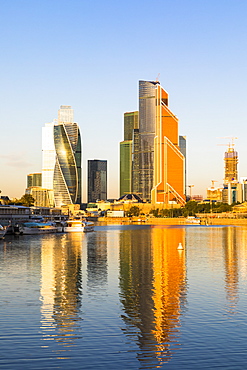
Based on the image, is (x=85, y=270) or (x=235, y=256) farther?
(x=235, y=256)

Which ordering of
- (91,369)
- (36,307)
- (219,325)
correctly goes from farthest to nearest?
(36,307), (219,325), (91,369)

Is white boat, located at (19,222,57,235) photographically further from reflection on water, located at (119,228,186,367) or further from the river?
the river

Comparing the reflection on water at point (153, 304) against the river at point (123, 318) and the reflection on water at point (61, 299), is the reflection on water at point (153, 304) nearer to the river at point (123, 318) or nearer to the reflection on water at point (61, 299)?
the river at point (123, 318)

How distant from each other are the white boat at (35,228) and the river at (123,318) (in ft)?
291

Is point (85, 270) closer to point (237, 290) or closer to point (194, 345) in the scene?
point (237, 290)

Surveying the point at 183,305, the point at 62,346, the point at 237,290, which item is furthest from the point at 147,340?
the point at 237,290

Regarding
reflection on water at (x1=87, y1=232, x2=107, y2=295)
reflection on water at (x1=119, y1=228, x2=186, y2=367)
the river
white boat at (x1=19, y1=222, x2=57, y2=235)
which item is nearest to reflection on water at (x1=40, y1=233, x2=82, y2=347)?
the river

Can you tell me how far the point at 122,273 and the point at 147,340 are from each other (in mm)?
27207

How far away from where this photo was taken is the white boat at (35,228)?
144 m

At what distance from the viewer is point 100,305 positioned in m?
35.6

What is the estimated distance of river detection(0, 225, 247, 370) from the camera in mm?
→ 23547

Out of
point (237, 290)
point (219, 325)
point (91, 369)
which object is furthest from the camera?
point (237, 290)

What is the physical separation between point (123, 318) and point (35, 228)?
12074 cm

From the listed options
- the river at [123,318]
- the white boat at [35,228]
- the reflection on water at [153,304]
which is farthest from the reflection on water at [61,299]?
the white boat at [35,228]
